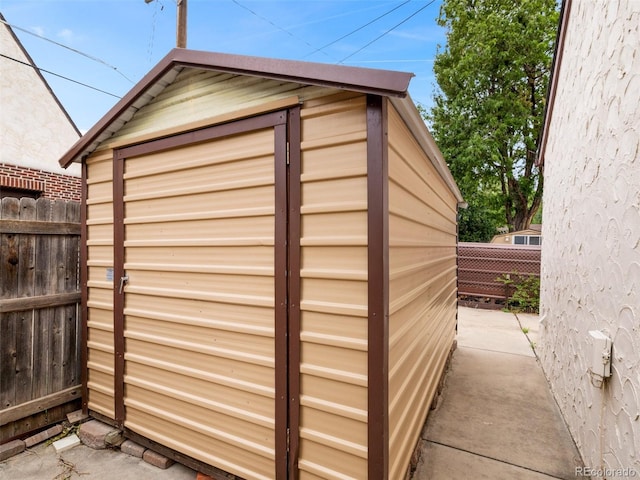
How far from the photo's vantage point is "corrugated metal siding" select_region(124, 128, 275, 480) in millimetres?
1986

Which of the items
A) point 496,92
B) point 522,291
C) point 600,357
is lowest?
point 522,291

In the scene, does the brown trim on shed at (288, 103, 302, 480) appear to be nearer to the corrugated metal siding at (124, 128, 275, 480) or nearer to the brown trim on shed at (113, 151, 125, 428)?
the corrugated metal siding at (124, 128, 275, 480)

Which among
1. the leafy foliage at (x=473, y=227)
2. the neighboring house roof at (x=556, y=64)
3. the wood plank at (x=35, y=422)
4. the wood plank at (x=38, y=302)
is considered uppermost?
the neighboring house roof at (x=556, y=64)

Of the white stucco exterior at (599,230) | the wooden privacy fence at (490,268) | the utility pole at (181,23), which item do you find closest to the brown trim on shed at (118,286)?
the white stucco exterior at (599,230)

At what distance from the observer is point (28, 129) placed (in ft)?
21.9

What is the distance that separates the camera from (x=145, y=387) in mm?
2469

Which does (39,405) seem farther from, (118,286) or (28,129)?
(28,129)

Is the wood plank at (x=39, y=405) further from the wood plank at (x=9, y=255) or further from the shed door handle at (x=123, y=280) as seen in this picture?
the shed door handle at (x=123, y=280)

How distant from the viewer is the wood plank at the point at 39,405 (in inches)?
98.3

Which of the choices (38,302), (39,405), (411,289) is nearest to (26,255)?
(38,302)

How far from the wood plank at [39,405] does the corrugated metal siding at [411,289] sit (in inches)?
112

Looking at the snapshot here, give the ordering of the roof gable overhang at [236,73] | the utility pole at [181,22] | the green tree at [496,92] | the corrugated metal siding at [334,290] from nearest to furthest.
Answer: the roof gable overhang at [236,73], the corrugated metal siding at [334,290], the utility pole at [181,22], the green tree at [496,92]

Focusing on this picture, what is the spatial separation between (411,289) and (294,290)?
86 centimetres

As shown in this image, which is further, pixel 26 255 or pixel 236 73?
pixel 26 255
